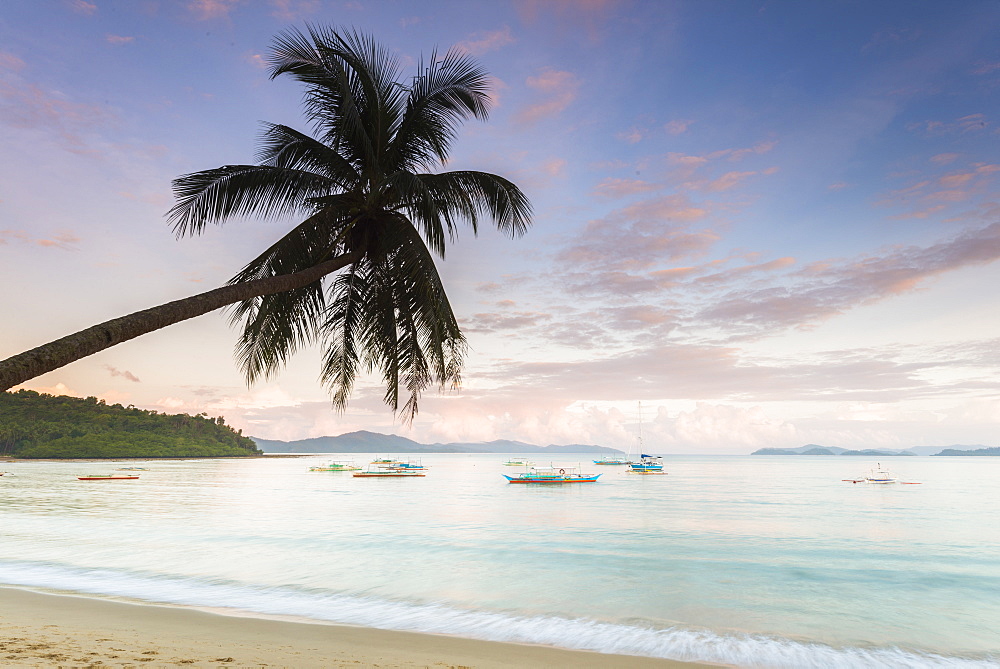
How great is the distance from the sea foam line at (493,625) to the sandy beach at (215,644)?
0.89 metres

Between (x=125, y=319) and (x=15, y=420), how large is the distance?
156m

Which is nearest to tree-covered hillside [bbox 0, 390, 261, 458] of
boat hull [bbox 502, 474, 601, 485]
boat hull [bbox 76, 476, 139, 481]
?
boat hull [bbox 76, 476, 139, 481]

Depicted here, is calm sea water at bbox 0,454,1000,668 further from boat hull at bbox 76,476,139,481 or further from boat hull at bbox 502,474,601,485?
boat hull at bbox 76,476,139,481

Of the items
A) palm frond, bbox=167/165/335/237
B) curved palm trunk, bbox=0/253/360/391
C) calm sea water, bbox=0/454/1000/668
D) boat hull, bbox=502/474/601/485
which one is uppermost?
palm frond, bbox=167/165/335/237

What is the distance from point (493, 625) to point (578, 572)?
21.9 feet

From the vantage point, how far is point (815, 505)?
4025 cm

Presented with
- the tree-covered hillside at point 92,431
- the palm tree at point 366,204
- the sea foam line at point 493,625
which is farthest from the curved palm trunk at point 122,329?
the tree-covered hillside at point 92,431

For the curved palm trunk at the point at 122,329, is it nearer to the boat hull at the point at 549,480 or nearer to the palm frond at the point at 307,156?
the palm frond at the point at 307,156

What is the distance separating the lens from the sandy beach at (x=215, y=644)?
6.67 m

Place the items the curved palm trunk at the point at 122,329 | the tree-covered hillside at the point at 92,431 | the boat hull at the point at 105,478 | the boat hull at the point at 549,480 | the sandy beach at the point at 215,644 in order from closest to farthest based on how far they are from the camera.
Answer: the curved palm trunk at the point at 122,329
the sandy beach at the point at 215,644
the boat hull at the point at 105,478
the boat hull at the point at 549,480
the tree-covered hillside at the point at 92,431

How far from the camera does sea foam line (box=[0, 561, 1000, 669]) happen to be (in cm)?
917

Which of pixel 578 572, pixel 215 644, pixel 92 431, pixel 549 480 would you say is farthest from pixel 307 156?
pixel 92 431

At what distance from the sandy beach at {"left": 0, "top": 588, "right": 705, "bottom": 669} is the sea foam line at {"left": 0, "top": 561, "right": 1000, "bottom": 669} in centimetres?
89

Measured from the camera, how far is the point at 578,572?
16750 mm
